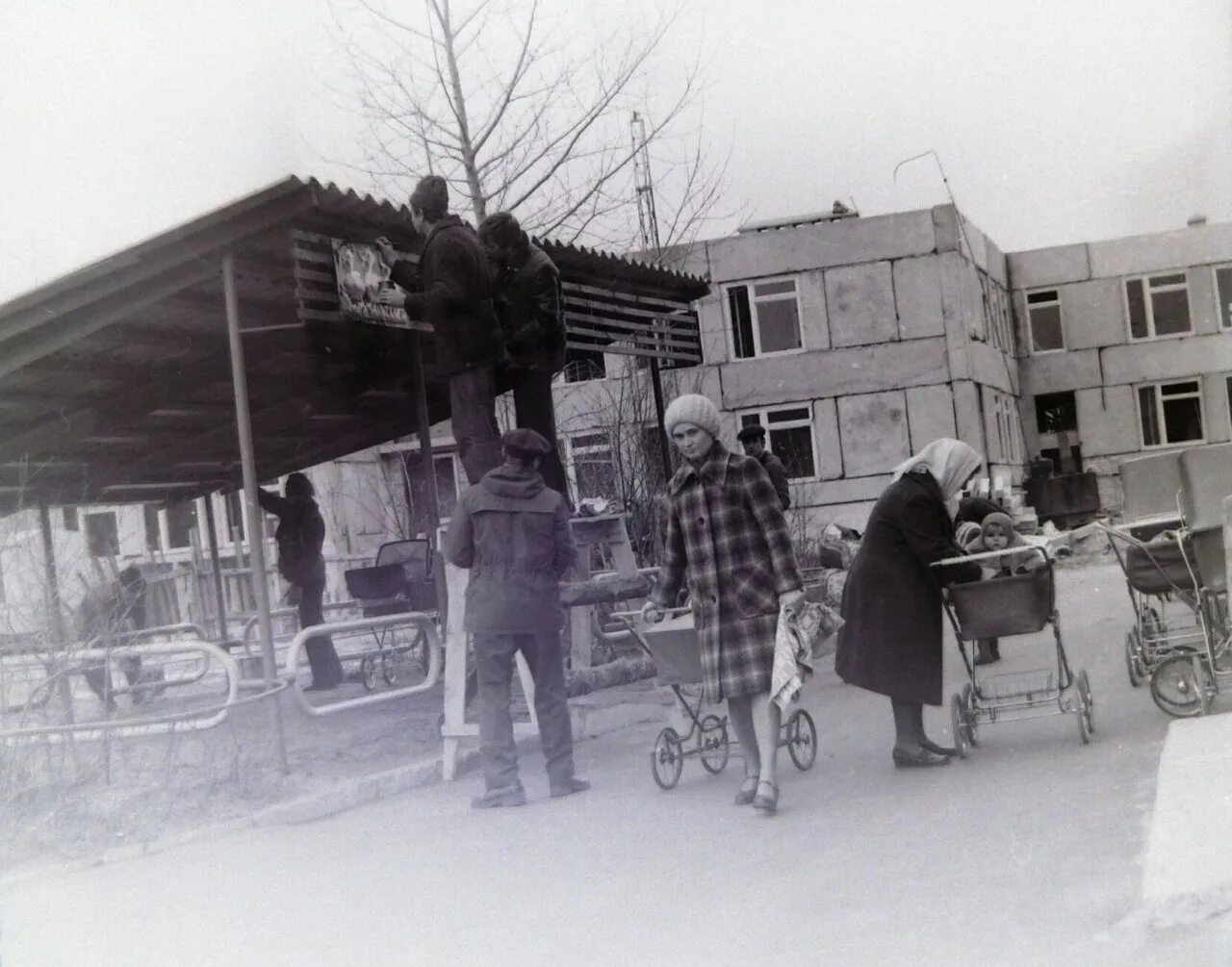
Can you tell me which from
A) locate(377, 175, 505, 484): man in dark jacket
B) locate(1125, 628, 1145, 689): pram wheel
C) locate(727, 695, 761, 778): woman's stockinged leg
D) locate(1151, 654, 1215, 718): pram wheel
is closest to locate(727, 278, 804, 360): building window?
locate(377, 175, 505, 484): man in dark jacket

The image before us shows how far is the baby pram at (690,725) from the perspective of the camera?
7746 millimetres

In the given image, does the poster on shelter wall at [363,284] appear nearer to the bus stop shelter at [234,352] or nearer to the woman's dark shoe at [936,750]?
the bus stop shelter at [234,352]

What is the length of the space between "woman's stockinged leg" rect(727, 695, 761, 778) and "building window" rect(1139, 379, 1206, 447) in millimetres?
3121

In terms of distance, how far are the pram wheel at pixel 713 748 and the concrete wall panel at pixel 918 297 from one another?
302 cm

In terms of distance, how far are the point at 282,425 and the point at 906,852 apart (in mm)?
8749

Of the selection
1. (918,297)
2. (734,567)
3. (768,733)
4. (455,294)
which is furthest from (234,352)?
(918,297)

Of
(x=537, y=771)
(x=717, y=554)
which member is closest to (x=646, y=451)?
(x=537, y=771)

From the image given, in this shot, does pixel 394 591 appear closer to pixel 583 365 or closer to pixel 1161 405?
pixel 1161 405

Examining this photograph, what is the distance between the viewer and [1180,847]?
4.96 meters

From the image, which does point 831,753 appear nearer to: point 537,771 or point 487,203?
point 537,771

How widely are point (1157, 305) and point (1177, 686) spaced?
2.20 meters

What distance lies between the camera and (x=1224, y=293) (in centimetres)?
749

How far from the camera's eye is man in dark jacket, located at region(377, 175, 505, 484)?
9.16 m

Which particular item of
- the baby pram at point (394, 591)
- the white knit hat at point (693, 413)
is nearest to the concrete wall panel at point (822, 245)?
the white knit hat at point (693, 413)
